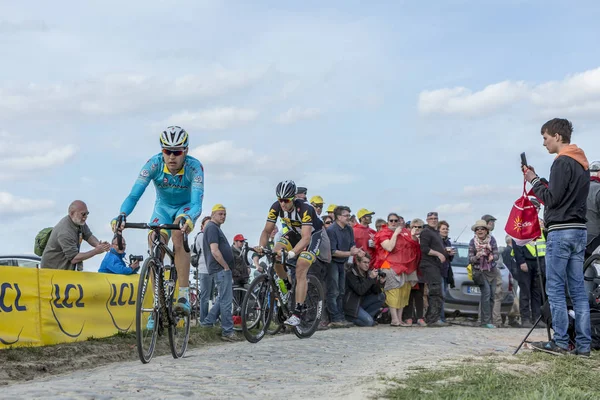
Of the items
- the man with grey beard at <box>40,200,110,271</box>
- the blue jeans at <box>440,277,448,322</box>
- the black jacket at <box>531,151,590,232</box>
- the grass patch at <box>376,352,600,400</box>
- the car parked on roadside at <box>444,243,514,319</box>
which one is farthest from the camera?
the car parked on roadside at <box>444,243,514,319</box>

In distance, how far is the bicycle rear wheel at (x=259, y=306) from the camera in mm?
12234

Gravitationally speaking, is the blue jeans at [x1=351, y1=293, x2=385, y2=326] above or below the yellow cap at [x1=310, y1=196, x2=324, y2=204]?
below

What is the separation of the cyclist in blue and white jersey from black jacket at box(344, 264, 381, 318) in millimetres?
7915

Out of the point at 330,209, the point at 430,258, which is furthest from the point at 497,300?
the point at 330,209

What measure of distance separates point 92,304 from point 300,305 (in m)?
3.13

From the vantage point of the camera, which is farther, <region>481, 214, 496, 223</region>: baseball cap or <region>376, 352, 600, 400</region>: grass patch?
<region>481, 214, 496, 223</region>: baseball cap

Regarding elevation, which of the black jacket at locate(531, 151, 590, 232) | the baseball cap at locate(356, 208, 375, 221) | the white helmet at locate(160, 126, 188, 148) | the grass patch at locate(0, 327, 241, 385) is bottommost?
the grass patch at locate(0, 327, 241, 385)

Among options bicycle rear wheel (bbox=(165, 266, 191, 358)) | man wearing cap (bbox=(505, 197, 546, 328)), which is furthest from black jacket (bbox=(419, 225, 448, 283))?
bicycle rear wheel (bbox=(165, 266, 191, 358))

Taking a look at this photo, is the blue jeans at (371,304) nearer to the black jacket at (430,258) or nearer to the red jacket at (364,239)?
the red jacket at (364,239)

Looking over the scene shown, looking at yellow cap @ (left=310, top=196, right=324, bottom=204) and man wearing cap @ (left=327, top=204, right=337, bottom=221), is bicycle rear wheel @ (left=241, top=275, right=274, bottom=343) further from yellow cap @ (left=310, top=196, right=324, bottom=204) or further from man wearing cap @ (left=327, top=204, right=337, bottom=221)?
man wearing cap @ (left=327, top=204, right=337, bottom=221)

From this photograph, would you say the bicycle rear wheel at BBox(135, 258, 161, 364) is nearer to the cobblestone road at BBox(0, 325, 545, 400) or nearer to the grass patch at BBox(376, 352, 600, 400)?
the cobblestone road at BBox(0, 325, 545, 400)

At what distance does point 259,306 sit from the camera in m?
12.4

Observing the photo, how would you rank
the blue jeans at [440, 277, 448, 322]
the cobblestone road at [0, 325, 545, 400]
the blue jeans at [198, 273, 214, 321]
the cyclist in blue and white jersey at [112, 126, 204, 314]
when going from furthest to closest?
the blue jeans at [440, 277, 448, 322] → the blue jeans at [198, 273, 214, 321] → the cyclist in blue and white jersey at [112, 126, 204, 314] → the cobblestone road at [0, 325, 545, 400]

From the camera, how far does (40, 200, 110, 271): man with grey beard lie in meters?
12.4
